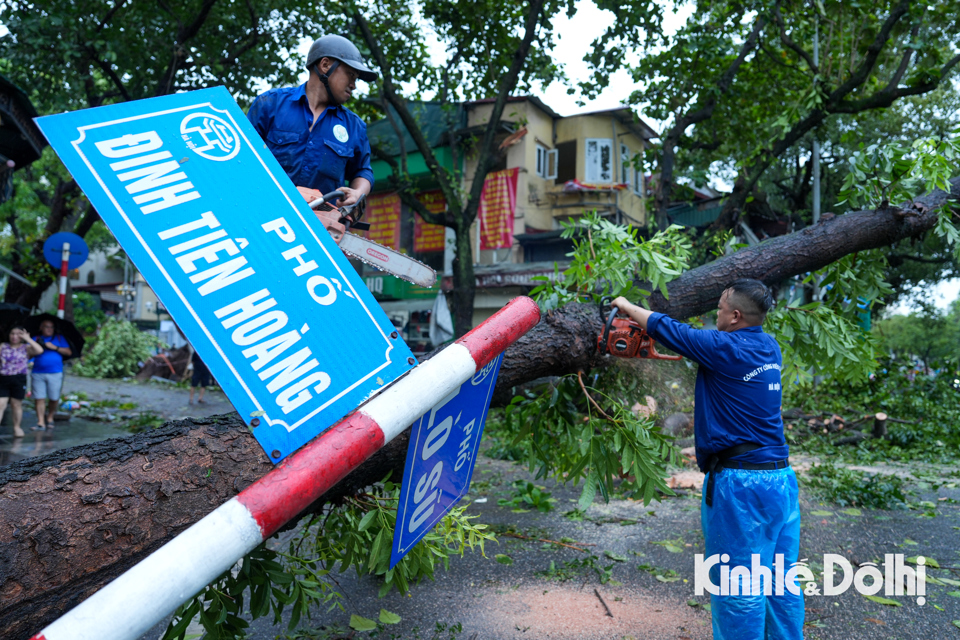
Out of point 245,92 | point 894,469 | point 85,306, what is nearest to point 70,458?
point 894,469

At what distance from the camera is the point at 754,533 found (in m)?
2.65

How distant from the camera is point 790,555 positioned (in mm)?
2750

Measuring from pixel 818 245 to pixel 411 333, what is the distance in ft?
53.0

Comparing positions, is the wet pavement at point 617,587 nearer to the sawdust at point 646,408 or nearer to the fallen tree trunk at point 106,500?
the sawdust at point 646,408

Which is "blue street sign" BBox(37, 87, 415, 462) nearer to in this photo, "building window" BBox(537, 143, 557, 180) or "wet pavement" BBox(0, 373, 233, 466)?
"wet pavement" BBox(0, 373, 233, 466)

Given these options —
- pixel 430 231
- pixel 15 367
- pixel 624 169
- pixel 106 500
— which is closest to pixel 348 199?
pixel 106 500

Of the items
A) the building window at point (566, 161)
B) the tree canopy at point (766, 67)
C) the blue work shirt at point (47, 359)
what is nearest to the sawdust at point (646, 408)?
the tree canopy at point (766, 67)

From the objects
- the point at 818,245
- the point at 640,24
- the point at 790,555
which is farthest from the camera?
the point at 640,24

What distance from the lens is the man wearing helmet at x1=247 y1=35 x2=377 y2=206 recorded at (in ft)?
8.21

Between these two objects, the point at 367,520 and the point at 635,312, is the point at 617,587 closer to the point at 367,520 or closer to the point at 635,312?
the point at 635,312

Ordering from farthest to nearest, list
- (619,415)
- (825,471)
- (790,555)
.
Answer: (825,471) < (619,415) < (790,555)

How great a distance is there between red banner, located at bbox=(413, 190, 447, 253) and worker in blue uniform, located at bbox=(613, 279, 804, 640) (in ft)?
52.1

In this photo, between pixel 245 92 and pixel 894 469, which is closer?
pixel 894 469

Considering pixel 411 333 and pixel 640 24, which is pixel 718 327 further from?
pixel 411 333
